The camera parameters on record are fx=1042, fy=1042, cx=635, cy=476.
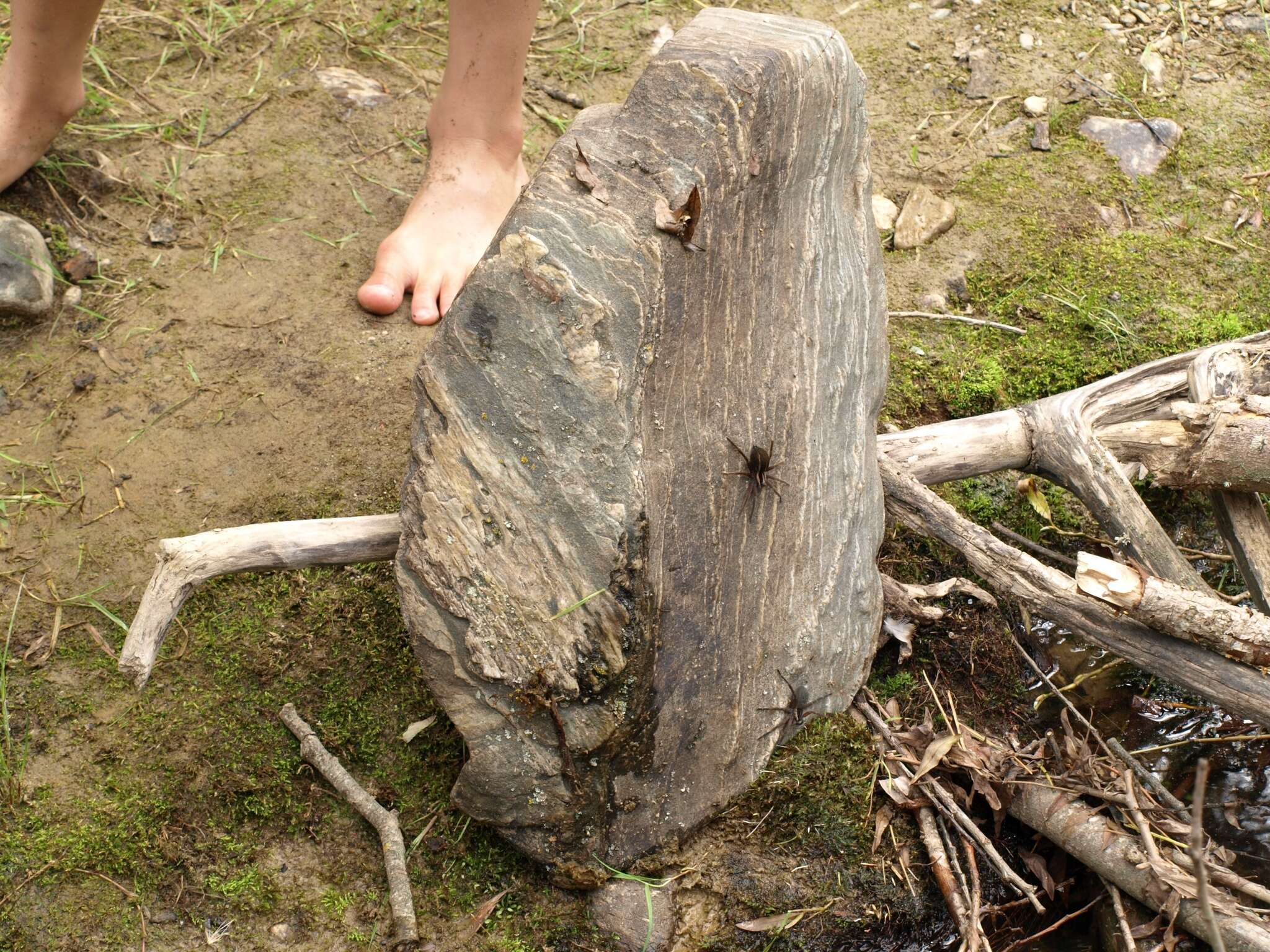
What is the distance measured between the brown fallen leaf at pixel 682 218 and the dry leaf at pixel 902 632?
4.15 feet

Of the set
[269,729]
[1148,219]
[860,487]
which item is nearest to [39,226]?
[269,729]

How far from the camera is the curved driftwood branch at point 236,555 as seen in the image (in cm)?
238

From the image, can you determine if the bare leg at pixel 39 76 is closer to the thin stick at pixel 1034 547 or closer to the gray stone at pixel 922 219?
the gray stone at pixel 922 219

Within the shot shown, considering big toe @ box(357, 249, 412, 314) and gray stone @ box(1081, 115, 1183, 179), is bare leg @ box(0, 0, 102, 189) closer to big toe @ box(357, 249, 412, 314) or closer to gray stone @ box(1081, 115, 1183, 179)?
big toe @ box(357, 249, 412, 314)

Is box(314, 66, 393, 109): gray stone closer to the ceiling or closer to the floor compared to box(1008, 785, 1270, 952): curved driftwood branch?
closer to the ceiling

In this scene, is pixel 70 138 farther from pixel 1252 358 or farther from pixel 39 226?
pixel 1252 358

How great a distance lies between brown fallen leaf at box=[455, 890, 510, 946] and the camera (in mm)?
2525

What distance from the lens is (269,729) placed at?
2.78 m

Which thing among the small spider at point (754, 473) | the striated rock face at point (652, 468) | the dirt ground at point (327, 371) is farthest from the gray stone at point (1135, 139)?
the small spider at point (754, 473)

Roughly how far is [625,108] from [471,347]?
2.57 ft

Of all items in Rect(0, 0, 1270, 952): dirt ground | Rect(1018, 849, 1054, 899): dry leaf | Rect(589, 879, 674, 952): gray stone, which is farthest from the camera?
Rect(1018, 849, 1054, 899): dry leaf

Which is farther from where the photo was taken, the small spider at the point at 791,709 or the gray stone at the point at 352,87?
the gray stone at the point at 352,87

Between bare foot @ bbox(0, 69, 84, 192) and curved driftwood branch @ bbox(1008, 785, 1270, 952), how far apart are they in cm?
382

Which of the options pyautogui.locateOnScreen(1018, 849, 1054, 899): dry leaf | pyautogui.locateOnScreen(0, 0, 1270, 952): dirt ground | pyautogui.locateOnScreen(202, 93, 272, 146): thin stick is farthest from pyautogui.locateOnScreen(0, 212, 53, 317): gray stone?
pyautogui.locateOnScreen(1018, 849, 1054, 899): dry leaf
